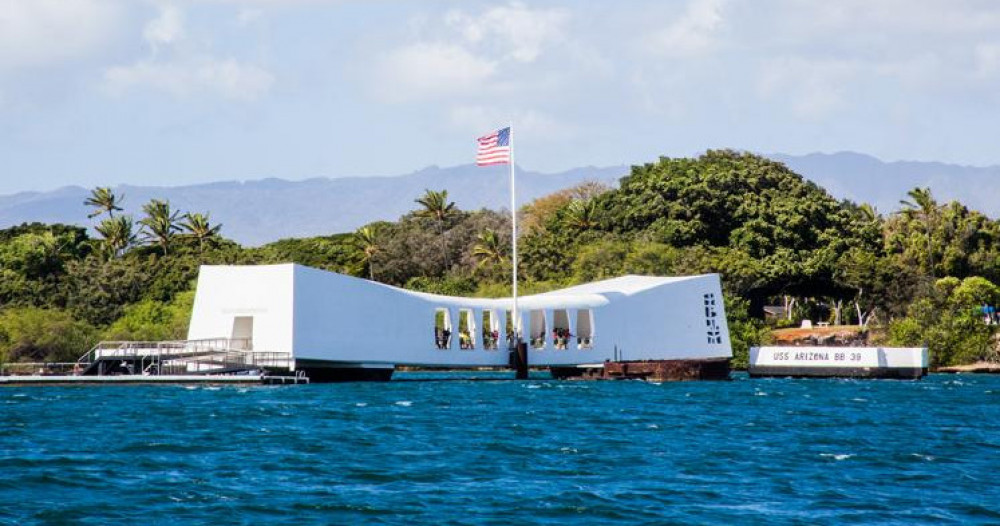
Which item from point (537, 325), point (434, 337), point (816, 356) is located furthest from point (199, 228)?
point (816, 356)

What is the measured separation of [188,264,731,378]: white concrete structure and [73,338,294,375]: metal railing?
2.05ft

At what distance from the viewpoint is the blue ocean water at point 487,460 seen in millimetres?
22766

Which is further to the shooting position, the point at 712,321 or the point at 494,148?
the point at 712,321

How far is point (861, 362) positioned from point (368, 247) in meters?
45.0

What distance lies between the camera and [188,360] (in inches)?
2175

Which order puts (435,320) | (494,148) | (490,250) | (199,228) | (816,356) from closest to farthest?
(494,148) < (435,320) < (816,356) < (490,250) < (199,228)

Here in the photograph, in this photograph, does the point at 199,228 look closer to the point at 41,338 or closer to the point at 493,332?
the point at 41,338

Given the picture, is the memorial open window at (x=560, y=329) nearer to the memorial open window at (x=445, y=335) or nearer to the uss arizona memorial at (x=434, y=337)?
the uss arizona memorial at (x=434, y=337)

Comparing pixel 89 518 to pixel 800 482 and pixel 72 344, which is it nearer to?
pixel 800 482

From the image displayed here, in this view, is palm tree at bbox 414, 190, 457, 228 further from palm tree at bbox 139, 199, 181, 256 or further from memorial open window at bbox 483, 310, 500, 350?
memorial open window at bbox 483, 310, 500, 350

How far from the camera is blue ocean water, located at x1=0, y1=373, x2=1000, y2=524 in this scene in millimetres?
22766

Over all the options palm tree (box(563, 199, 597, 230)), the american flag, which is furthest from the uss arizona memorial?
palm tree (box(563, 199, 597, 230))

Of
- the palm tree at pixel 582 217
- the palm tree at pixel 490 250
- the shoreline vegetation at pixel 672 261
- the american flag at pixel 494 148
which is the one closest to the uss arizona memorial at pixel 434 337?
the american flag at pixel 494 148

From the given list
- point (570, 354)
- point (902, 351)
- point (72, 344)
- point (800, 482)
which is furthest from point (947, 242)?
point (800, 482)
